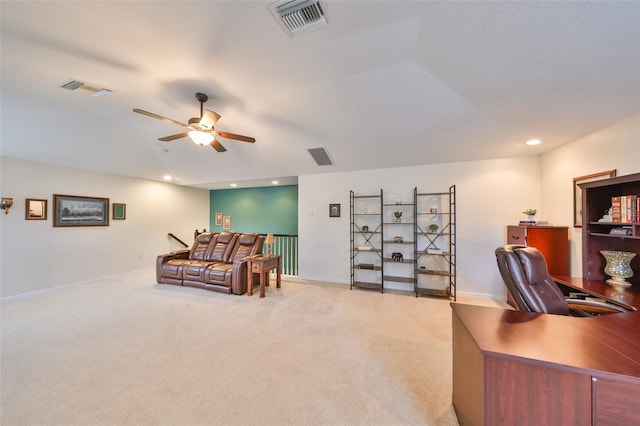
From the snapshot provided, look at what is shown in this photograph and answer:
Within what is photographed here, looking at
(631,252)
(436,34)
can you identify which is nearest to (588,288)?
(631,252)

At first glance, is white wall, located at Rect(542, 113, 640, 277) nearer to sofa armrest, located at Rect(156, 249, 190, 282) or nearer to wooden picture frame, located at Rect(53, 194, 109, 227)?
sofa armrest, located at Rect(156, 249, 190, 282)

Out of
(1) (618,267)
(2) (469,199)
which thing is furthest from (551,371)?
(2) (469,199)

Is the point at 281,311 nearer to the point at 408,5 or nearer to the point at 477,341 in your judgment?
the point at 477,341

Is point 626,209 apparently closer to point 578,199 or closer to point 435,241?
point 578,199

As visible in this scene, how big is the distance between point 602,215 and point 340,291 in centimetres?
373

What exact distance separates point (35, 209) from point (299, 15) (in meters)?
6.00

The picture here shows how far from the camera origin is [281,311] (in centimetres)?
360

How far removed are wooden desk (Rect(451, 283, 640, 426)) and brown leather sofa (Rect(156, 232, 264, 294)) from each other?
3845mm

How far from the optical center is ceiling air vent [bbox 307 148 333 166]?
4.39 metres

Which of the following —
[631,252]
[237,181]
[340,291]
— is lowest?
[340,291]

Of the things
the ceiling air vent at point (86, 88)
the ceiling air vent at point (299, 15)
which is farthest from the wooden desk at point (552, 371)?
the ceiling air vent at point (86, 88)

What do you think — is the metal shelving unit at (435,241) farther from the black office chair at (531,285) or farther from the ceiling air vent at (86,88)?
the ceiling air vent at (86,88)

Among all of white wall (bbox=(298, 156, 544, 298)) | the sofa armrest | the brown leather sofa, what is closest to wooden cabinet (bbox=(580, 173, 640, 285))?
white wall (bbox=(298, 156, 544, 298))

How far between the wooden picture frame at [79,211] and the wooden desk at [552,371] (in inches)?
276
